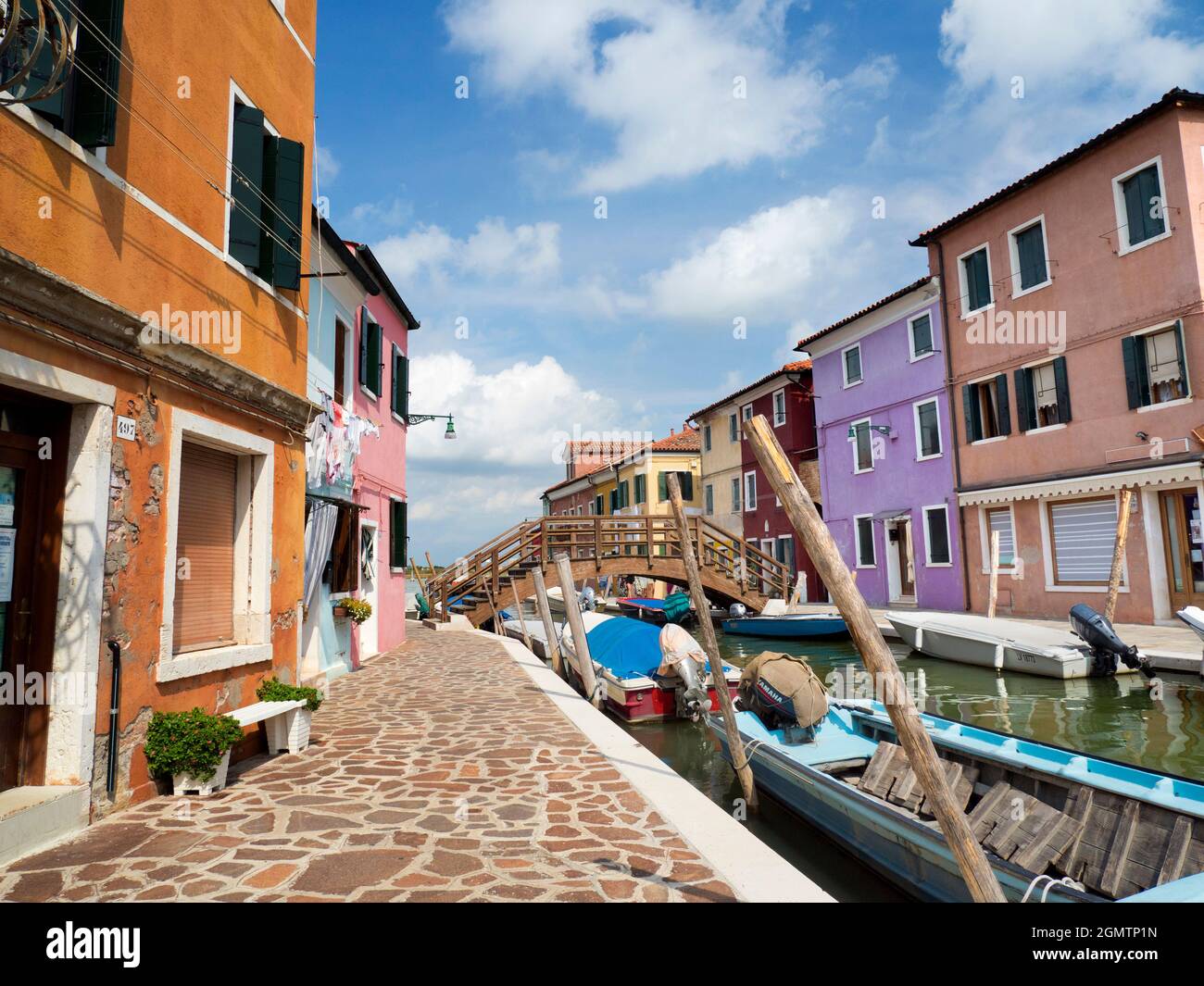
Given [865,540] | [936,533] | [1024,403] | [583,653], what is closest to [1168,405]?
[1024,403]

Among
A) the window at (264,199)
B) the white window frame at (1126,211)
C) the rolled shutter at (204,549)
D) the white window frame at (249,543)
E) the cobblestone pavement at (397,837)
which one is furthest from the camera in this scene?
the white window frame at (1126,211)

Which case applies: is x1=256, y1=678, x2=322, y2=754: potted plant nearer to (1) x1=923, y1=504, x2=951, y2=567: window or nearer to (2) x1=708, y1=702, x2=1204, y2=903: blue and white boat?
(2) x1=708, y1=702, x2=1204, y2=903: blue and white boat

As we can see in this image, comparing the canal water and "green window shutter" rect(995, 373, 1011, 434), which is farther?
"green window shutter" rect(995, 373, 1011, 434)

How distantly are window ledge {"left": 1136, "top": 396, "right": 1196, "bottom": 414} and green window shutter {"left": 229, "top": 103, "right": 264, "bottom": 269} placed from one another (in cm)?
1591

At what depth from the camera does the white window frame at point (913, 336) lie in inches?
794

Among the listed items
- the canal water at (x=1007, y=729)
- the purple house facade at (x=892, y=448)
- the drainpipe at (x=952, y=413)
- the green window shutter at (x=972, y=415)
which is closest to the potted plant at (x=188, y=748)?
the canal water at (x=1007, y=729)

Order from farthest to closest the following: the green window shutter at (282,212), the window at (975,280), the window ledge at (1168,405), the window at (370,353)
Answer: the window at (975,280) < the window ledge at (1168,405) < the window at (370,353) < the green window shutter at (282,212)

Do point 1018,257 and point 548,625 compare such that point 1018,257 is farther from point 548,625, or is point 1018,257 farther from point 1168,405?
point 548,625

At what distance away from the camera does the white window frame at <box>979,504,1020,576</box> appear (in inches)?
693

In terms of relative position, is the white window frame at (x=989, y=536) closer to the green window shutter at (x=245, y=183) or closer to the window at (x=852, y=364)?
the window at (x=852, y=364)

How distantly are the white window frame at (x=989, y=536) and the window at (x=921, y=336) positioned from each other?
465cm

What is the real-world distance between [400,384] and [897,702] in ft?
46.0

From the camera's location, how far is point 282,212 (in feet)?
23.3

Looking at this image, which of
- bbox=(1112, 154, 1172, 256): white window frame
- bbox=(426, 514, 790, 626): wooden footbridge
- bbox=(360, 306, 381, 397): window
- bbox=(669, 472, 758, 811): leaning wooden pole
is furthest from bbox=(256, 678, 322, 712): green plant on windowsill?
bbox=(1112, 154, 1172, 256): white window frame
